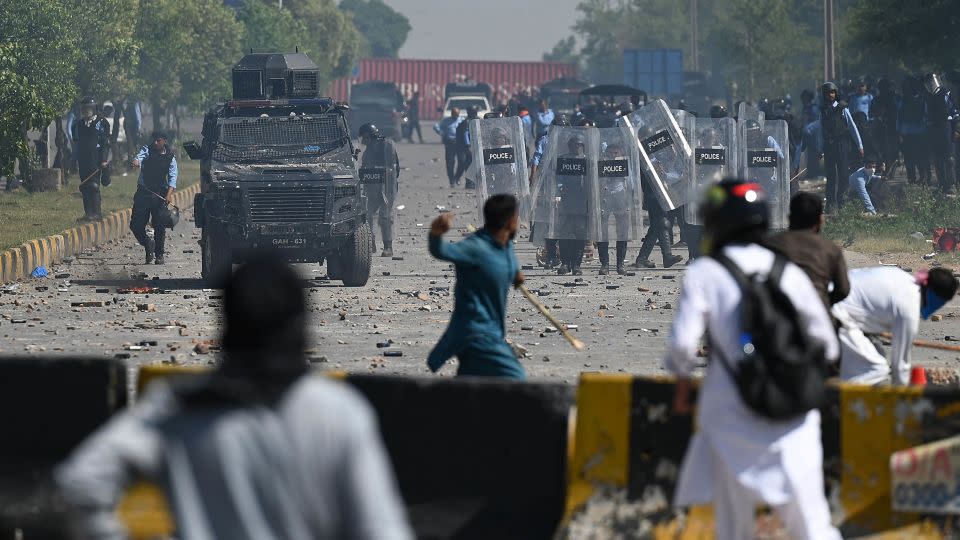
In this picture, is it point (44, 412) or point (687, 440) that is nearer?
point (687, 440)

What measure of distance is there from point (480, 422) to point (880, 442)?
1.54m

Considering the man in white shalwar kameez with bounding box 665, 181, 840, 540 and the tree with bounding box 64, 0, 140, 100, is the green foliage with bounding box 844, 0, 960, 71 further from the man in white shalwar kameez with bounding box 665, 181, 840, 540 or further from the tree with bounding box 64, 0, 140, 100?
the man in white shalwar kameez with bounding box 665, 181, 840, 540

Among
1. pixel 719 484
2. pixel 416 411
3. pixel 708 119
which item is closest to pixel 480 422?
pixel 416 411

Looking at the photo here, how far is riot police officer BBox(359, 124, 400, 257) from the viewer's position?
23688 mm

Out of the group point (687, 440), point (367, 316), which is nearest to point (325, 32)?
point (367, 316)

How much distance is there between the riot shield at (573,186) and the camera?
70.3 feet

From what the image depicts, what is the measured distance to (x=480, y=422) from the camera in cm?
731

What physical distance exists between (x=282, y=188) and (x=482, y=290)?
11474 millimetres

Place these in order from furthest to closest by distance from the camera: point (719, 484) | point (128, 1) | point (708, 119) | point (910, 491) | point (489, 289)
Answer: point (128, 1), point (708, 119), point (489, 289), point (910, 491), point (719, 484)

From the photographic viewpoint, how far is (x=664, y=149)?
874 inches

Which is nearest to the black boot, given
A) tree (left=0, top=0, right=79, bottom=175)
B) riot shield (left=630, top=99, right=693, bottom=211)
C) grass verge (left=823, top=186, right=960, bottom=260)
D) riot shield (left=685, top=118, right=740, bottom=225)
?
riot shield (left=630, top=99, right=693, bottom=211)

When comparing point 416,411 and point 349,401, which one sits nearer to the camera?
point 349,401

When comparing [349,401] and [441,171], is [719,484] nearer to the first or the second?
[349,401]

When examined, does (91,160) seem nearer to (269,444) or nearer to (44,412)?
(44,412)
